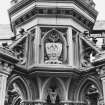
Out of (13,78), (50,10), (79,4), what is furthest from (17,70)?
(79,4)

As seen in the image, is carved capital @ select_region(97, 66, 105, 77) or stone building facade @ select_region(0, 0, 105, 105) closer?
carved capital @ select_region(97, 66, 105, 77)

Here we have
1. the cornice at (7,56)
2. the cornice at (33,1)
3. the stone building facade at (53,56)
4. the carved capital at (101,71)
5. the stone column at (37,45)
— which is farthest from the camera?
the cornice at (33,1)

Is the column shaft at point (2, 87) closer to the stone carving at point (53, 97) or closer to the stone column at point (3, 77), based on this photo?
the stone column at point (3, 77)

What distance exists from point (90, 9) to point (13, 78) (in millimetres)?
4860

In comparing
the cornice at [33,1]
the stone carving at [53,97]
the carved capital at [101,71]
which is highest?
the cornice at [33,1]

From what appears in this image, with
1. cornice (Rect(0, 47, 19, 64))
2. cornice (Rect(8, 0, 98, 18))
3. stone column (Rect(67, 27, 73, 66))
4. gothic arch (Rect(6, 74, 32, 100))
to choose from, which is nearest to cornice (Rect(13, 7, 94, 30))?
cornice (Rect(8, 0, 98, 18))

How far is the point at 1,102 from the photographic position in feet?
32.7

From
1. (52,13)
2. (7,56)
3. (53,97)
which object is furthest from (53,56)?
(7,56)

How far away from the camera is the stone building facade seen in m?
11.2

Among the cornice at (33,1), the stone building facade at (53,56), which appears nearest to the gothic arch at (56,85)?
the stone building facade at (53,56)

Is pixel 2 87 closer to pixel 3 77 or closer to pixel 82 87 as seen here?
pixel 3 77

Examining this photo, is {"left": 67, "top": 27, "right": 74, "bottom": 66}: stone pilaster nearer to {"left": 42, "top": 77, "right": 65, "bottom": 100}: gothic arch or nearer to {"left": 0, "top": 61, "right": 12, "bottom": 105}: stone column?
{"left": 42, "top": 77, "right": 65, "bottom": 100}: gothic arch

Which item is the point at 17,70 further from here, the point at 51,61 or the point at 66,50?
the point at 66,50

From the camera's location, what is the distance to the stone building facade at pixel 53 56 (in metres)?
11.2
